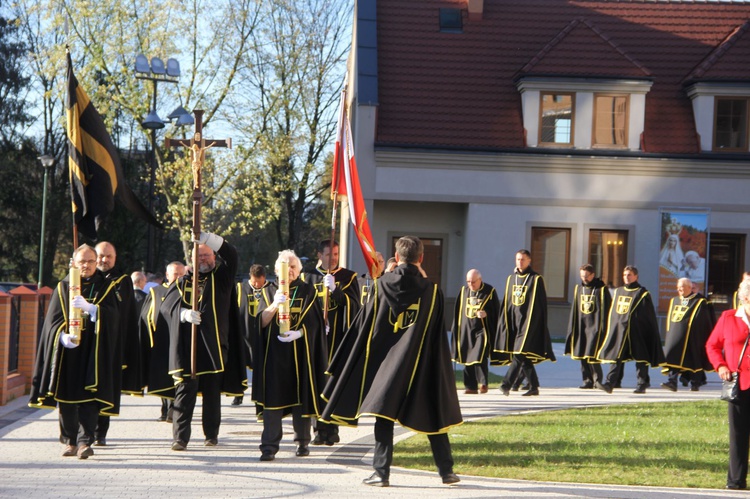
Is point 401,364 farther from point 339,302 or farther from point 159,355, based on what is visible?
point 339,302

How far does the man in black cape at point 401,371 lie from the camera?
856cm

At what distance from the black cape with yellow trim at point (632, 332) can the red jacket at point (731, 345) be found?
8656mm

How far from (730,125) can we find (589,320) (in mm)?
13572

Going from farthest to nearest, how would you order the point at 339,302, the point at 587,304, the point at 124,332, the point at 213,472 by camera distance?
the point at 587,304 → the point at 339,302 → the point at 124,332 → the point at 213,472

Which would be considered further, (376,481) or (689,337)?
(689,337)

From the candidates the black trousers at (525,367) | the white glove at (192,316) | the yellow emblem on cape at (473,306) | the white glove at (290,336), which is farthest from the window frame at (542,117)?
the white glove at (192,316)

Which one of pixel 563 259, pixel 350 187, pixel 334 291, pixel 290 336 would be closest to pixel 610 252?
pixel 563 259

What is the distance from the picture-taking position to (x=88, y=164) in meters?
10.9

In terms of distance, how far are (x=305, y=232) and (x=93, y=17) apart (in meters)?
27.0

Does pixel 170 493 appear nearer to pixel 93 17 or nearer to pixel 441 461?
pixel 441 461

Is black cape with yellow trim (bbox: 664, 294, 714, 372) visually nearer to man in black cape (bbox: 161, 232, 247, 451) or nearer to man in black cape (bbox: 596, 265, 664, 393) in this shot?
man in black cape (bbox: 596, 265, 664, 393)

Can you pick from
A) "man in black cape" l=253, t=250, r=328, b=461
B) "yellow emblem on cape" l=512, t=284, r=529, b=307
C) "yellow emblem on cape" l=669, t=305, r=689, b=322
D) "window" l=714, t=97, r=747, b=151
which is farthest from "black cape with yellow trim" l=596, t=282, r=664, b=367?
"window" l=714, t=97, r=747, b=151

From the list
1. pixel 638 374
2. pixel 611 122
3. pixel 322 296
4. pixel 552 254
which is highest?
pixel 611 122

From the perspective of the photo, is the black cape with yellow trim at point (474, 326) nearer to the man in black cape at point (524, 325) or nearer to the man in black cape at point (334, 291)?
the man in black cape at point (524, 325)
